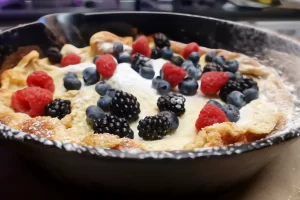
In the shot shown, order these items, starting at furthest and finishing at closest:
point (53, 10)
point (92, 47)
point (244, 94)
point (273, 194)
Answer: point (53, 10)
point (92, 47)
point (244, 94)
point (273, 194)

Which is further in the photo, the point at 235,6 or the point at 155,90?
the point at 235,6

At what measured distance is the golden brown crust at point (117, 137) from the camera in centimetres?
88

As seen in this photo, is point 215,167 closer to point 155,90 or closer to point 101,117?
point 101,117

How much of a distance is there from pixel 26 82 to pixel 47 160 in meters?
0.53

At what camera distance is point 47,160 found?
764 millimetres

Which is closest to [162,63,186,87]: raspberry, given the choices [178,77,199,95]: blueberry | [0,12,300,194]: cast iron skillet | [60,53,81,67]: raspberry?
[178,77,199,95]: blueberry

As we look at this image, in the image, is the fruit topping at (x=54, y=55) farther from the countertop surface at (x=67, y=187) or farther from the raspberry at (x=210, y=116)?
the raspberry at (x=210, y=116)

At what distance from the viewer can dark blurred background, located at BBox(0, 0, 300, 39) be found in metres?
1.92

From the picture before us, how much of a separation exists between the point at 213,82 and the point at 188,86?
2.7 inches

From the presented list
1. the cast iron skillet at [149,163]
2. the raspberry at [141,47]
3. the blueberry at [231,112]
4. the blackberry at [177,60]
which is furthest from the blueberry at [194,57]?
the cast iron skillet at [149,163]

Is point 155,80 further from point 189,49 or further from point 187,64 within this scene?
point 189,49

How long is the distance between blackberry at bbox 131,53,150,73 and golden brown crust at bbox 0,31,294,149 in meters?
0.16

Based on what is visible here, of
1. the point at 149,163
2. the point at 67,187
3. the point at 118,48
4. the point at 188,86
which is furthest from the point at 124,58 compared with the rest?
the point at 149,163

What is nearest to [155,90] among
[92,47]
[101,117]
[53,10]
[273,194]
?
[101,117]
